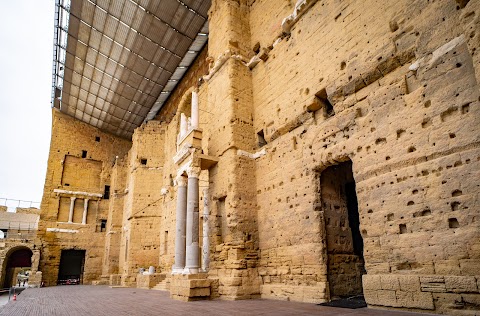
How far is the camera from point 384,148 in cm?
653

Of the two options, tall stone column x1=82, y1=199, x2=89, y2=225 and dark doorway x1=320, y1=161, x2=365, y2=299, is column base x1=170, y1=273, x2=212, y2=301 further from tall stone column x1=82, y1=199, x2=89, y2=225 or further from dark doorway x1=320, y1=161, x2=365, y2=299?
tall stone column x1=82, y1=199, x2=89, y2=225

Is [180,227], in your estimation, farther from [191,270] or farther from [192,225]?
[191,270]

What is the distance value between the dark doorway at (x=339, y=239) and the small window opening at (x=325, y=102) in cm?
157

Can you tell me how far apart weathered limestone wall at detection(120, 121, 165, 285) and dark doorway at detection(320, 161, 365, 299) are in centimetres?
1284

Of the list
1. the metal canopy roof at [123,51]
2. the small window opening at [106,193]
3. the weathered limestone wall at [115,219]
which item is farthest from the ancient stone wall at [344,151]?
the small window opening at [106,193]

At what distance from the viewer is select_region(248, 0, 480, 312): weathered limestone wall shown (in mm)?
5230

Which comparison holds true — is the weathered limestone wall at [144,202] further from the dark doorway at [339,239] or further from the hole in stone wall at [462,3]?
the hole in stone wall at [462,3]

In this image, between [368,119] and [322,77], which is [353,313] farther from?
[322,77]

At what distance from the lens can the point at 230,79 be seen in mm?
11398

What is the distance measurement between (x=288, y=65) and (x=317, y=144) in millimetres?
3208

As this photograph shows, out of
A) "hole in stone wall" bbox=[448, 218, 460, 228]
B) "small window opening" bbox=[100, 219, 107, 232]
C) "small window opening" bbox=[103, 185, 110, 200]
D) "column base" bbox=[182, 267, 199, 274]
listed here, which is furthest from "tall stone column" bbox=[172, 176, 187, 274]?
"small window opening" bbox=[103, 185, 110, 200]

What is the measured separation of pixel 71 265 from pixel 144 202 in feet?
38.6

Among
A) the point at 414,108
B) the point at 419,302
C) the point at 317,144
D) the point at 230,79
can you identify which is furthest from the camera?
the point at 230,79

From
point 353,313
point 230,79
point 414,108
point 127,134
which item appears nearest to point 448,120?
point 414,108
